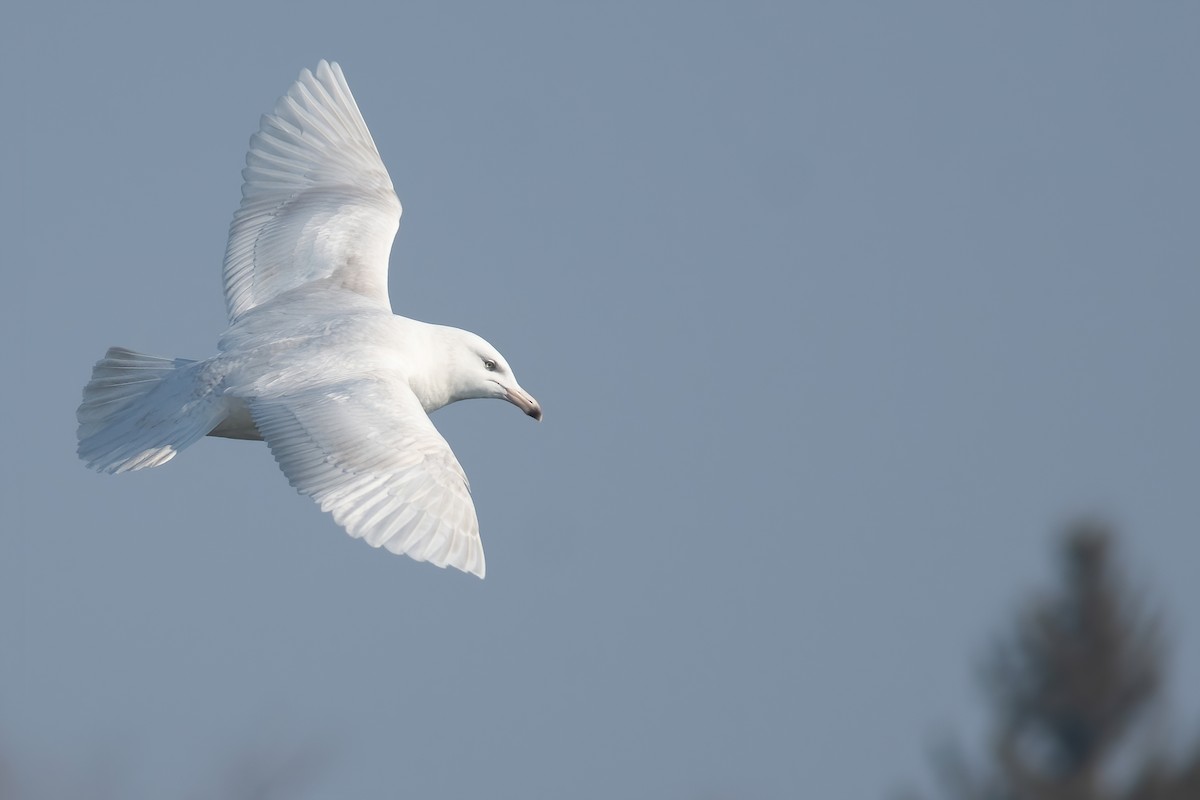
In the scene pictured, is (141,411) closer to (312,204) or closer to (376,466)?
(376,466)

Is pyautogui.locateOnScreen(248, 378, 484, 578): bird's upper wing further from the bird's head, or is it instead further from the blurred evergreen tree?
the blurred evergreen tree

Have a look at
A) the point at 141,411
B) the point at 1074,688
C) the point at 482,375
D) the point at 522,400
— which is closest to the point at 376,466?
the point at 141,411

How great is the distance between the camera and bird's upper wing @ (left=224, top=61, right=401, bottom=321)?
14.8m

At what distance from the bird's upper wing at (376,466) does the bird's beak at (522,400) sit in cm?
Answer: 179

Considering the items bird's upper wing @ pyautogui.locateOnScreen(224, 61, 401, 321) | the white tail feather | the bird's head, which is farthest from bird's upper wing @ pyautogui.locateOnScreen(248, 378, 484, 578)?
bird's upper wing @ pyautogui.locateOnScreen(224, 61, 401, 321)

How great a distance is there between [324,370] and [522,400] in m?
1.94

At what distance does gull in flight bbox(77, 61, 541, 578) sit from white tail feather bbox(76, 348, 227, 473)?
1 cm

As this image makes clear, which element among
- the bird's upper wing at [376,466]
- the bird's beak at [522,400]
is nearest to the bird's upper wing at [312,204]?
the bird's beak at [522,400]

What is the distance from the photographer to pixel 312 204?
1544cm

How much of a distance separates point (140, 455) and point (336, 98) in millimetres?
4752

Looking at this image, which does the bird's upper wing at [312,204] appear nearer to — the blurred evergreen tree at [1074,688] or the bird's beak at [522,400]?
the bird's beak at [522,400]

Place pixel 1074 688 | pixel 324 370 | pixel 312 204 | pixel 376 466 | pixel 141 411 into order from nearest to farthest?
pixel 376 466 < pixel 324 370 < pixel 141 411 < pixel 312 204 < pixel 1074 688

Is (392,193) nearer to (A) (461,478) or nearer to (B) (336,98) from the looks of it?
(B) (336,98)

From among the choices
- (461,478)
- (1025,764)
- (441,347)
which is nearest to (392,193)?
(441,347)
